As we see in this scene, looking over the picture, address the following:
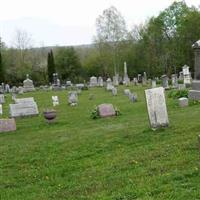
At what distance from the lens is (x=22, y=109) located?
2100cm

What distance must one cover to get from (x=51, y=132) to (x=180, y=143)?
566 centimetres

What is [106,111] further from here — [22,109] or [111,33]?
[111,33]

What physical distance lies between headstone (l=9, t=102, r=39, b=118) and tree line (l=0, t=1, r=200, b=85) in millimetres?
41499

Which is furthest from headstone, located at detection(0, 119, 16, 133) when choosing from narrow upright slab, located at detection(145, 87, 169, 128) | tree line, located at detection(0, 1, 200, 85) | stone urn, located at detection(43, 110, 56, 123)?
tree line, located at detection(0, 1, 200, 85)

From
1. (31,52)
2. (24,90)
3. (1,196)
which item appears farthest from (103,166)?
(31,52)

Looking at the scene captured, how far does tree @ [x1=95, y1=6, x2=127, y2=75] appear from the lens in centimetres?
6688

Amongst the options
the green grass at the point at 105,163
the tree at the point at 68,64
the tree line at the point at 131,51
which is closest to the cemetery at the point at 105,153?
the green grass at the point at 105,163

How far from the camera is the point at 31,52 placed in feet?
290

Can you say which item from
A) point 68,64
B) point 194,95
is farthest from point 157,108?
point 68,64

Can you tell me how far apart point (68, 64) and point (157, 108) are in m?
63.6

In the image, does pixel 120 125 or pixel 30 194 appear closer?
pixel 30 194

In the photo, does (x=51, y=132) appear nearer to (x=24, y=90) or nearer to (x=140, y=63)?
(x=24, y=90)

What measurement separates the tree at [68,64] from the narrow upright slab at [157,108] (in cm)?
6229

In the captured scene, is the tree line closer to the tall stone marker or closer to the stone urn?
the tall stone marker
